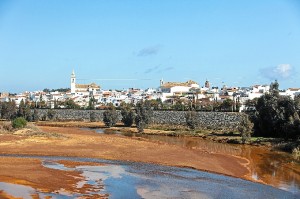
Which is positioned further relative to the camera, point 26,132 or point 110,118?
point 110,118

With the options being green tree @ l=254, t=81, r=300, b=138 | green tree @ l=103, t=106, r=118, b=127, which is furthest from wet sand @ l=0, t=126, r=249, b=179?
green tree @ l=103, t=106, r=118, b=127

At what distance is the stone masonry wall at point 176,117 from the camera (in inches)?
3191

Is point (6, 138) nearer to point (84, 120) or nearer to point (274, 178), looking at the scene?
point (274, 178)

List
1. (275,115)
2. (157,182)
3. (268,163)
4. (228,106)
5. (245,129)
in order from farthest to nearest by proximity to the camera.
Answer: (228,106), (275,115), (245,129), (268,163), (157,182)

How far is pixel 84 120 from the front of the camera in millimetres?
113625

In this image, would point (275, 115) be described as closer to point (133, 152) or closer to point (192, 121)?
point (192, 121)

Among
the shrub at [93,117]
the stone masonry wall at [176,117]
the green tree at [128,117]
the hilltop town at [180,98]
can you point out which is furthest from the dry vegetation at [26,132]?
the hilltop town at [180,98]

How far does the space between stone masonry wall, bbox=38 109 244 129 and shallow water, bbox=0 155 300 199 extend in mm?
40909

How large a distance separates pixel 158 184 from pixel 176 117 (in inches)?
2593

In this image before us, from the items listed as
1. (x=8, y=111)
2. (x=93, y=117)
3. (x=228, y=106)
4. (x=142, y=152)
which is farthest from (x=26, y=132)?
(x=228, y=106)

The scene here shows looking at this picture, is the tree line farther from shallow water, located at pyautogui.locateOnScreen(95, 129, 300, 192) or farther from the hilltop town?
the hilltop town

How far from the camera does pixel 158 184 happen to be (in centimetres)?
2859

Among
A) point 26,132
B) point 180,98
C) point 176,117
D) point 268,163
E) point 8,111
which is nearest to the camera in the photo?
point 268,163

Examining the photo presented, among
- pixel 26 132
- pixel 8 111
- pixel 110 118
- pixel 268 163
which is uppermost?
pixel 8 111
